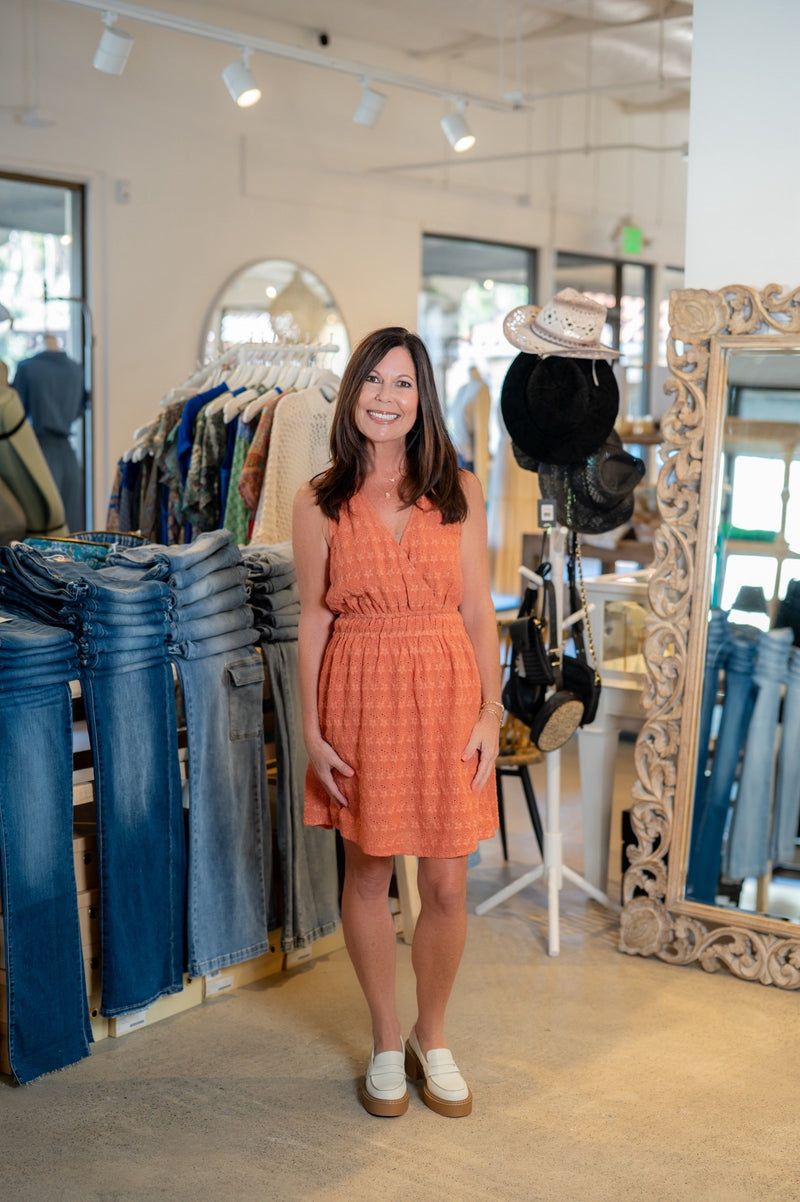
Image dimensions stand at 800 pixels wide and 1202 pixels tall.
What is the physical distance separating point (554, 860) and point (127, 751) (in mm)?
1417

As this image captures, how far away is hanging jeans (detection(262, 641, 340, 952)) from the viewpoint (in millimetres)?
3383

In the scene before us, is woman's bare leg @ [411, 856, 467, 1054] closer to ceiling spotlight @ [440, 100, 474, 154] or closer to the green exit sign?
ceiling spotlight @ [440, 100, 474, 154]

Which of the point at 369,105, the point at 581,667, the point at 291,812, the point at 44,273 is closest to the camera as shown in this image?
the point at 291,812

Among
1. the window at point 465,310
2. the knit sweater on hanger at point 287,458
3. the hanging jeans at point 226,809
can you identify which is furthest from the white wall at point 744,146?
the window at point 465,310

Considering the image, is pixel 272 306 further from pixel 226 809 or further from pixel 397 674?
pixel 397 674

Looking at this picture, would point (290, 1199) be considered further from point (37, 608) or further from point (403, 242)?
point (403, 242)

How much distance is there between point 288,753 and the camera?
3395 mm

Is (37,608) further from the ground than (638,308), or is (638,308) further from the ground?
(638,308)

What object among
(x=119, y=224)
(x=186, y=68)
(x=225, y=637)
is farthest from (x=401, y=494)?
(x=186, y=68)

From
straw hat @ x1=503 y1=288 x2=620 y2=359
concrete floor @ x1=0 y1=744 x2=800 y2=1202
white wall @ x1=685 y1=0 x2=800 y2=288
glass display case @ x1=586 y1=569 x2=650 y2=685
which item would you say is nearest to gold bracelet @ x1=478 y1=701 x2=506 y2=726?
concrete floor @ x1=0 y1=744 x2=800 y2=1202

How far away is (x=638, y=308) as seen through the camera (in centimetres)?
1106

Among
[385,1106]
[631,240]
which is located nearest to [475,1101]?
[385,1106]

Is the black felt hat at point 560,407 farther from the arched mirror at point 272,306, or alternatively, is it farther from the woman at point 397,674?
the arched mirror at point 272,306

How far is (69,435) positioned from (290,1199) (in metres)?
4.80
